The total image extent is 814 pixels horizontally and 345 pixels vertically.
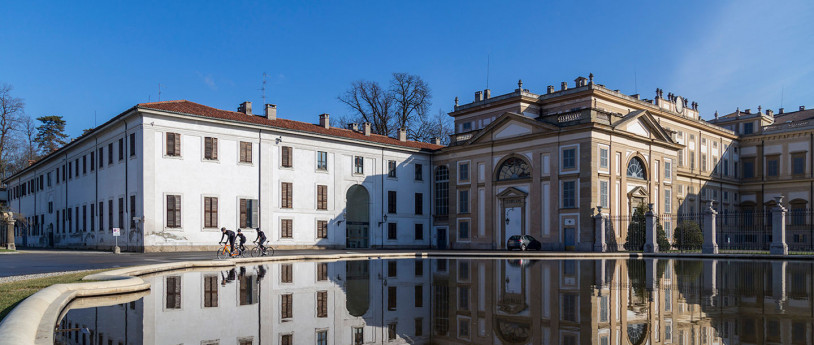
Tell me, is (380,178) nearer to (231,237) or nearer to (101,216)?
(101,216)

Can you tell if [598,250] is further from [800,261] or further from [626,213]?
[800,261]

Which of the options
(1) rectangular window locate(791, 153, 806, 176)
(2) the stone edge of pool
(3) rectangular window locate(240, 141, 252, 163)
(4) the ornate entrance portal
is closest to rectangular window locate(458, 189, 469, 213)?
(4) the ornate entrance portal

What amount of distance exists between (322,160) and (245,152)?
19.5ft

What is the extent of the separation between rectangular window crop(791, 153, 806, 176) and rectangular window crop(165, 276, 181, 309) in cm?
5772

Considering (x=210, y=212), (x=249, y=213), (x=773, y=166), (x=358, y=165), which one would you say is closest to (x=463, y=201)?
(x=358, y=165)

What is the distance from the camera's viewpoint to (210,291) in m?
12.6

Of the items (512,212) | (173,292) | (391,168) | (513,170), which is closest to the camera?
(173,292)

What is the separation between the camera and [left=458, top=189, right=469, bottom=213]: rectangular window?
46.1 metres

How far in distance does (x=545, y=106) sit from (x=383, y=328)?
144 feet

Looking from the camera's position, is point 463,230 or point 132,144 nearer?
point 132,144

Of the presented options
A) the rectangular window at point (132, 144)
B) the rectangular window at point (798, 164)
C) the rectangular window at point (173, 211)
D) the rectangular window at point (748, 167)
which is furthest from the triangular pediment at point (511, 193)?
the rectangular window at point (748, 167)

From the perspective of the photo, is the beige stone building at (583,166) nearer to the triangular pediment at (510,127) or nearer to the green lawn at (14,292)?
the triangular pediment at (510,127)

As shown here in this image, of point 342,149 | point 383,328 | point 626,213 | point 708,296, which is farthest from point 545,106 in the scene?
point 383,328

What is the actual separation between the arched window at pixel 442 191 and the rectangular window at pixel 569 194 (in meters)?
11.7
